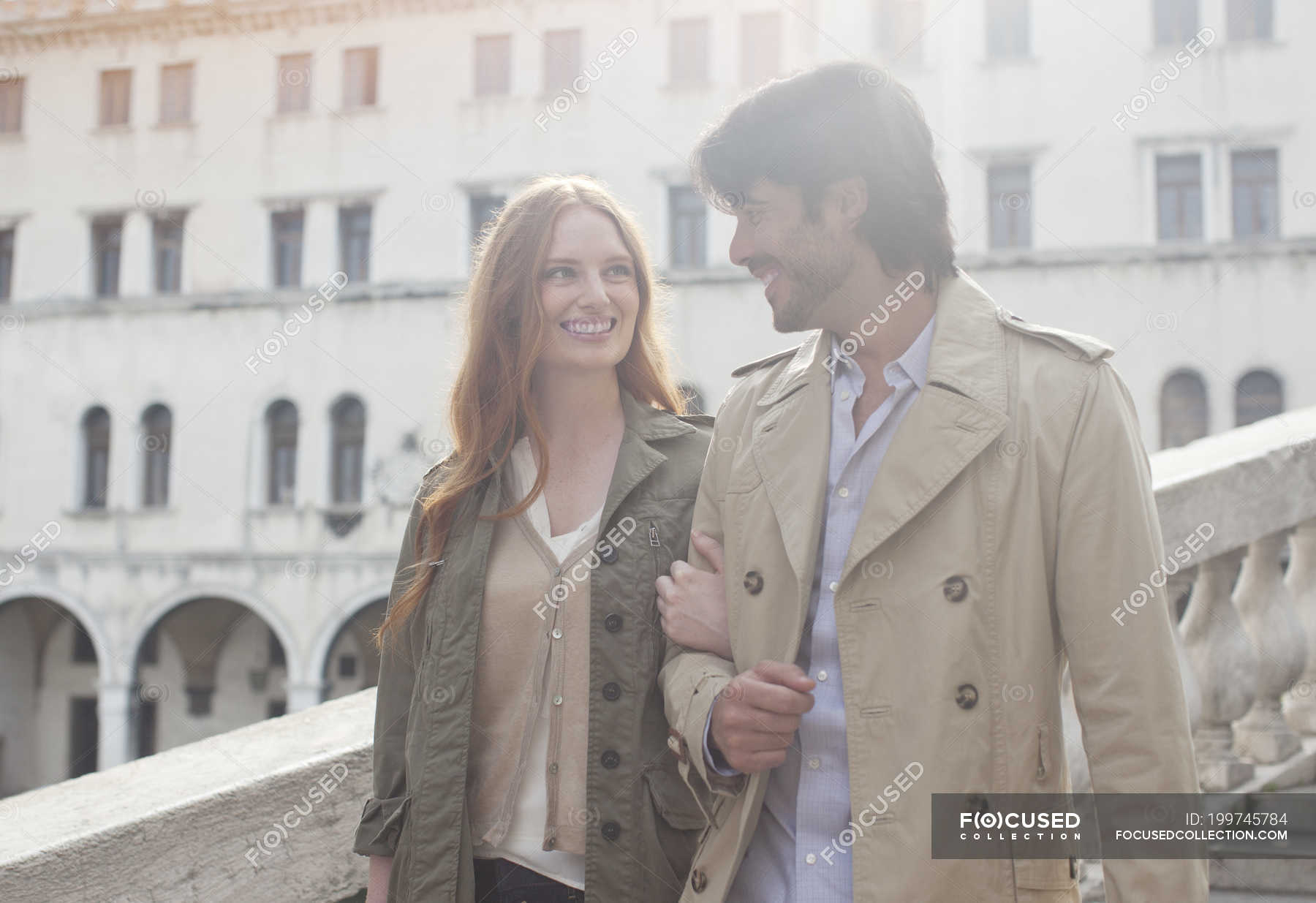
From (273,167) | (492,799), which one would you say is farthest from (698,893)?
(273,167)

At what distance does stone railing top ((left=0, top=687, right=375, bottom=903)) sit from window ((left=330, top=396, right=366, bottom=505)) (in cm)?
1770

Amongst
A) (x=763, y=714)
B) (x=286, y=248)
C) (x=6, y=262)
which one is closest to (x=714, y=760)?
(x=763, y=714)

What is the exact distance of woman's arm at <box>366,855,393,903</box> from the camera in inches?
88.1

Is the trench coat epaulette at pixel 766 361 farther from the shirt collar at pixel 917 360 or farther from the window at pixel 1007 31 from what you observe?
the window at pixel 1007 31

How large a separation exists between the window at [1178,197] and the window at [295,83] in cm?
1391

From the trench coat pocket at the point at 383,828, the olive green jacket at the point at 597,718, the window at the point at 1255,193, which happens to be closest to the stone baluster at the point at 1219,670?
the olive green jacket at the point at 597,718

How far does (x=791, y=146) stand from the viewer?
2.03 metres

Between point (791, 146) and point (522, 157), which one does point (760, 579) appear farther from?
point (522, 157)

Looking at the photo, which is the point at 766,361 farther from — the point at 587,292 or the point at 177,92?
the point at 177,92

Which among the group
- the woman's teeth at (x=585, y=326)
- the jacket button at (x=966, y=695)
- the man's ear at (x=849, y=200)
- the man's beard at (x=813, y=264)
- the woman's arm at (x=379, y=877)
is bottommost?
the woman's arm at (x=379, y=877)

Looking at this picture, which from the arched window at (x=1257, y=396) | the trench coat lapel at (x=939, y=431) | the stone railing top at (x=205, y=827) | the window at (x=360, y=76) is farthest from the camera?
the window at (x=360, y=76)

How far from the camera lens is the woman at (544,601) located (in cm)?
215

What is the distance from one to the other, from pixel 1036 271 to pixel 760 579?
55.9 feet

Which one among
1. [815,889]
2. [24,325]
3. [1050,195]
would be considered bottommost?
[815,889]
